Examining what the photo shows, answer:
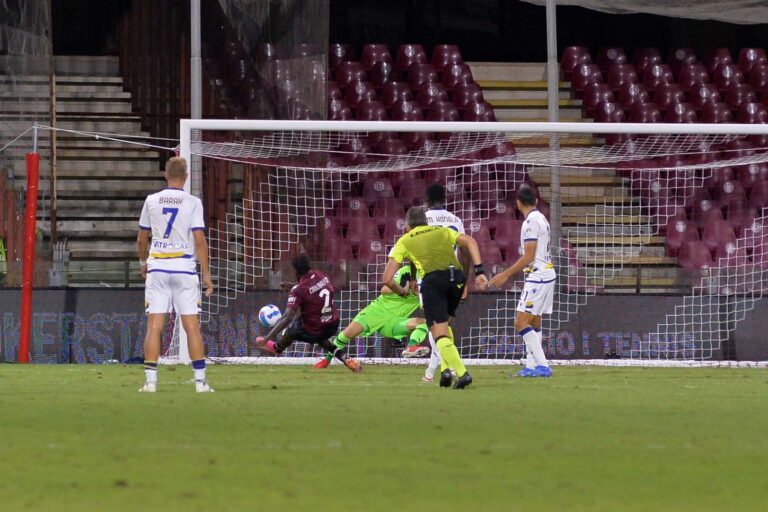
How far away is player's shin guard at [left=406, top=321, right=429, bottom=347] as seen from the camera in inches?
537

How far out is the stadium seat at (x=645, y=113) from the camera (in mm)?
21328

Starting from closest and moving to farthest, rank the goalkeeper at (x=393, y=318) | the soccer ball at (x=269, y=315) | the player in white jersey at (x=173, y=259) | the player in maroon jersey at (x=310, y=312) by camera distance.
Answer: the player in white jersey at (x=173, y=259)
the player in maroon jersey at (x=310, y=312)
the goalkeeper at (x=393, y=318)
the soccer ball at (x=269, y=315)

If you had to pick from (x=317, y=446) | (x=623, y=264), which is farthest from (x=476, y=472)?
(x=623, y=264)

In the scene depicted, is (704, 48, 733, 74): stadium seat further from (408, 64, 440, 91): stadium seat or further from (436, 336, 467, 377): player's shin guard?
(436, 336, 467, 377): player's shin guard

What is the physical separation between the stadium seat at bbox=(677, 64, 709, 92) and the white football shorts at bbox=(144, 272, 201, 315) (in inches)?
578

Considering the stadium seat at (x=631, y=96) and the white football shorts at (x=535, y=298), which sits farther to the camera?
the stadium seat at (x=631, y=96)

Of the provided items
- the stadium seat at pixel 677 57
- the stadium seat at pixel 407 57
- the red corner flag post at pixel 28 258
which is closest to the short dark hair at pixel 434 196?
the red corner flag post at pixel 28 258

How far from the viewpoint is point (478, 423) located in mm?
7730

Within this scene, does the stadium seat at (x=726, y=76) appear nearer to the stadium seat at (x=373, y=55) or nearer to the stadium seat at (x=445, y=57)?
the stadium seat at (x=445, y=57)

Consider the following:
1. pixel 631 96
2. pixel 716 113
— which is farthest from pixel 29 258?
pixel 716 113

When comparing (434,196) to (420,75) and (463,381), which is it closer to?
(463,381)

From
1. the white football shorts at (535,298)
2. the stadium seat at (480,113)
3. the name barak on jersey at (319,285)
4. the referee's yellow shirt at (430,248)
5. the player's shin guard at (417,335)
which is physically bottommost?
the player's shin guard at (417,335)

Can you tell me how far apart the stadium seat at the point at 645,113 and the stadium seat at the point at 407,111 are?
3374 mm

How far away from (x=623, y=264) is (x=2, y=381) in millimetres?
8464
